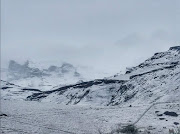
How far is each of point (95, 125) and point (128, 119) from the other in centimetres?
553

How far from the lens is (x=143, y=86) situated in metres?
80.4

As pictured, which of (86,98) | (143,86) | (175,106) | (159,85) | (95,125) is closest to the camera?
(95,125)

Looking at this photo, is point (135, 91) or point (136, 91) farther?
point (135, 91)

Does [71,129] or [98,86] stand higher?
[98,86]

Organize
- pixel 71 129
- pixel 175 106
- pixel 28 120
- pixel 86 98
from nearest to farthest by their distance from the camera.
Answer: pixel 71 129 → pixel 28 120 → pixel 175 106 → pixel 86 98

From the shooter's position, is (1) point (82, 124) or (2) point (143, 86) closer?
(1) point (82, 124)

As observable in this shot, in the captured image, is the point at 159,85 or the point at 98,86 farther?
the point at 98,86

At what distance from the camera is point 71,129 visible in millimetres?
30266

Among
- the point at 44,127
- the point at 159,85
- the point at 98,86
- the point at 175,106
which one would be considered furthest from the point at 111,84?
the point at 44,127

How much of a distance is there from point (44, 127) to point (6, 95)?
482ft

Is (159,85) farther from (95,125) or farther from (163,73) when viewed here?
(95,125)

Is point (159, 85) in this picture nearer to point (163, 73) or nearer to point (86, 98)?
point (163, 73)

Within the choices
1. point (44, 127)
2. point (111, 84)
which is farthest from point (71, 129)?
point (111, 84)

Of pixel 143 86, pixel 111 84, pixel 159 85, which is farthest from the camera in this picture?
pixel 111 84
